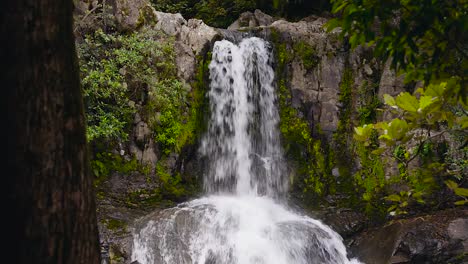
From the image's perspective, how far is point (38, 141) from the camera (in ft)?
5.73

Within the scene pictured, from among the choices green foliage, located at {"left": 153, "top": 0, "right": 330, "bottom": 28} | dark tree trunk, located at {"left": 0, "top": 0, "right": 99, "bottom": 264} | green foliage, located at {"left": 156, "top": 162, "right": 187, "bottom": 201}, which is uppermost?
green foliage, located at {"left": 153, "top": 0, "right": 330, "bottom": 28}

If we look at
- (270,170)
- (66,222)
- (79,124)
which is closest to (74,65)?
(79,124)

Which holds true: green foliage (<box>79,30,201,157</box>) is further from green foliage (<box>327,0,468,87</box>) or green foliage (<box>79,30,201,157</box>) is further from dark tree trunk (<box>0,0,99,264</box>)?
green foliage (<box>327,0,468,87</box>)

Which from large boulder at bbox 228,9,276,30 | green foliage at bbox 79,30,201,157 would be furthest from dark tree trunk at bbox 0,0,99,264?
large boulder at bbox 228,9,276,30

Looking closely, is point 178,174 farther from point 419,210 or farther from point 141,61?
point 419,210

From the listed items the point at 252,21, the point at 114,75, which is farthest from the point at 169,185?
the point at 252,21

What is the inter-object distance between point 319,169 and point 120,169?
475 cm

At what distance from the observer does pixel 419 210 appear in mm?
9469

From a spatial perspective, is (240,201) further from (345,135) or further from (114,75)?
(114,75)

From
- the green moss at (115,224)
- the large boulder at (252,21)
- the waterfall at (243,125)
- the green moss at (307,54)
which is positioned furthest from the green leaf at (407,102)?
the large boulder at (252,21)

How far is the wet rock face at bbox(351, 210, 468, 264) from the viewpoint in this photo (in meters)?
7.99

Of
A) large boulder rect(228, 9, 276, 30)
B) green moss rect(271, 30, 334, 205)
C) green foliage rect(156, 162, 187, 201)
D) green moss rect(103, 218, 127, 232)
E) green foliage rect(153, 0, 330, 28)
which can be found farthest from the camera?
green foliage rect(153, 0, 330, 28)

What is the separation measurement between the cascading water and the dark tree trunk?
581cm

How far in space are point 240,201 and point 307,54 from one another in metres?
4.25
